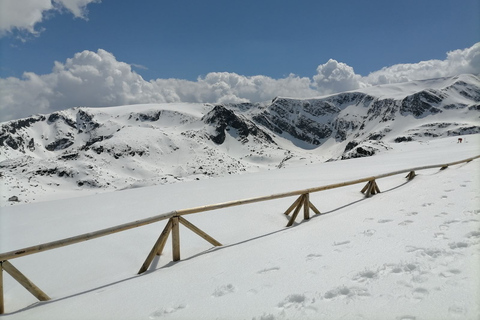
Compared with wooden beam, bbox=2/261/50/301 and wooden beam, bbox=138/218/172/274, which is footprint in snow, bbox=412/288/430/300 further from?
wooden beam, bbox=2/261/50/301

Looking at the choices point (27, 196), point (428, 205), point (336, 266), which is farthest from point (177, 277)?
point (27, 196)

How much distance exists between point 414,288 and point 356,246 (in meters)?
2.10

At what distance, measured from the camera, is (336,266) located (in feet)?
18.0

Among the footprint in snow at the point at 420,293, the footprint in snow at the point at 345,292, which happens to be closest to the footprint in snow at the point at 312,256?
the footprint in snow at the point at 345,292

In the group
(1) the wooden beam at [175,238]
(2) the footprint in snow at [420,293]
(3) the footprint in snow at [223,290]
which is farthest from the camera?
(1) the wooden beam at [175,238]

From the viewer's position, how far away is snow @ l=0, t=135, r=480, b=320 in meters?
4.30

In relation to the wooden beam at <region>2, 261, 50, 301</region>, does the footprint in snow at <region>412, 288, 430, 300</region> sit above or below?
below

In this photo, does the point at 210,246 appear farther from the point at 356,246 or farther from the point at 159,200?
Answer: the point at 159,200

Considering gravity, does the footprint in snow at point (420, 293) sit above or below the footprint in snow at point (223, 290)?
above

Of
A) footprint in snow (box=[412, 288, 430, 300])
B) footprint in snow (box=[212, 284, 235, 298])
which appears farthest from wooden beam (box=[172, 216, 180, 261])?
footprint in snow (box=[412, 288, 430, 300])

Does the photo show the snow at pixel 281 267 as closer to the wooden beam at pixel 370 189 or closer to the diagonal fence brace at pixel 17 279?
the diagonal fence brace at pixel 17 279

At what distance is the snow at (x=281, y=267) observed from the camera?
430 centimetres

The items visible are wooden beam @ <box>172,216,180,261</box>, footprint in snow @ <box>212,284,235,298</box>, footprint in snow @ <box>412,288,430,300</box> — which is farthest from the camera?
wooden beam @ <box>172,216,180,261</box>

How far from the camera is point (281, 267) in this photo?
5828 millimetres
